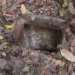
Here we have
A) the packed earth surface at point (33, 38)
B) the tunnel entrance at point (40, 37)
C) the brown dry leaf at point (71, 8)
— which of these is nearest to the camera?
the packed earth surface at point (33, 38)

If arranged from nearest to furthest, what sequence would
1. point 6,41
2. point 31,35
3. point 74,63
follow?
point 74,63 → point 6,41 → point 31,35

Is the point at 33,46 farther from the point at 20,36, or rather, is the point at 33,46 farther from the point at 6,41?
the point at 6,41

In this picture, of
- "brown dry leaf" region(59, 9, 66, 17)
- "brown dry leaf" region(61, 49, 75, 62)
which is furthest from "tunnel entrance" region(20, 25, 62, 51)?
"brown dry leaf" region(61, 49, 75, 62)

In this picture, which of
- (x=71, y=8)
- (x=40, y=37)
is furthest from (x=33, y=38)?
(x=71, y=8)

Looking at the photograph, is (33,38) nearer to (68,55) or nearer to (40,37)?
(40,37)

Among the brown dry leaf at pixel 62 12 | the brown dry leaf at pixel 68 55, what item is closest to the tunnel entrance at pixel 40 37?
the brown dry leaf at pixel 62 12

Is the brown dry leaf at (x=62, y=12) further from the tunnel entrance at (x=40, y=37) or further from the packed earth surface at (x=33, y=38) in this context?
the tunnel entrance at (x=40, y=37)

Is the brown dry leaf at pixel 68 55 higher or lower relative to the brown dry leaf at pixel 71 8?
lower

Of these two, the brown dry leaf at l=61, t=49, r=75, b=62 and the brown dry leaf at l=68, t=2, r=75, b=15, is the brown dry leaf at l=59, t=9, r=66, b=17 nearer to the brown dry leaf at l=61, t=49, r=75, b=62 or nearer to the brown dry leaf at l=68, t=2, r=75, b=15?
the brown dry leaf at l=68, t=2, r=75, b=15

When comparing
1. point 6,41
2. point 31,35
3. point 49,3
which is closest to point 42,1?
point 49,3
